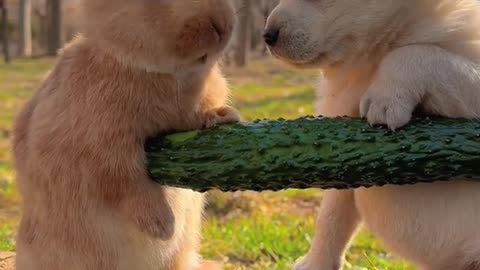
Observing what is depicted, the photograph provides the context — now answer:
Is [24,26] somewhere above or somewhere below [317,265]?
below

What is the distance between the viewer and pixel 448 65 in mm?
1943

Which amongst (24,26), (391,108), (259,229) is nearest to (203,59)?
(391,108)

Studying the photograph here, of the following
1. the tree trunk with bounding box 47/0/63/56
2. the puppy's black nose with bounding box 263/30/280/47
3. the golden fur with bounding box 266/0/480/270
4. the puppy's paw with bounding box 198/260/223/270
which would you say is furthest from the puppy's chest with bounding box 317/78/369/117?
the tree trunk with bounding box 47/0/63/56

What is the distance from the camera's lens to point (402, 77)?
1914 mm

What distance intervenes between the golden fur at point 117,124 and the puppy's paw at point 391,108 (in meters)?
0.38

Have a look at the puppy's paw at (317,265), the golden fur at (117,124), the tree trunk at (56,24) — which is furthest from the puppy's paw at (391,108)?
the tree trunk at (56,24)

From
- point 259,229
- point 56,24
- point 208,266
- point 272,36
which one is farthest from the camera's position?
point 56,24

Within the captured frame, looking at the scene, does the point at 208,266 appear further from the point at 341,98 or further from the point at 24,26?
the point at 24,26

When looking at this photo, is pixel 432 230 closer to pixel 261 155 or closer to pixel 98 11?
pixel 261 155

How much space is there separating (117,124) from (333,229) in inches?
30.3

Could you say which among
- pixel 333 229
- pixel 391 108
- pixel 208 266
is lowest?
pixel 208 266

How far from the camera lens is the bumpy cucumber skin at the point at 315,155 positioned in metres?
1.85

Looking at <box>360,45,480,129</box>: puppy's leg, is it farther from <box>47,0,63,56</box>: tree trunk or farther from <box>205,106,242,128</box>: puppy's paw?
<box>47,0,63,56</box>: tree trunk

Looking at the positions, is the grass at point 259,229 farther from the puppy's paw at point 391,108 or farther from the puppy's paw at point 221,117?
the puppy's paw at point 391,108
